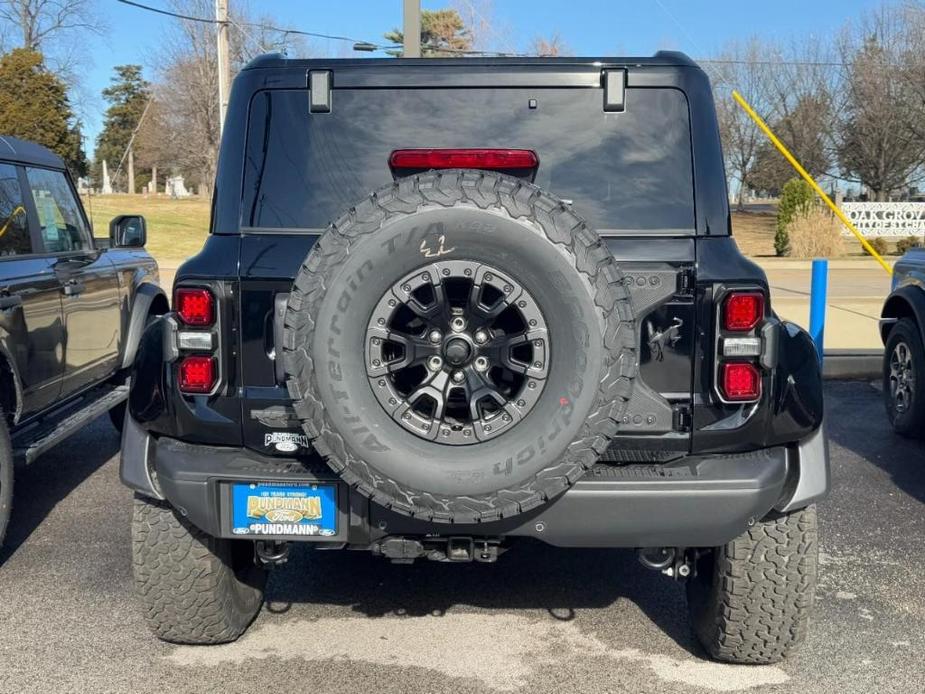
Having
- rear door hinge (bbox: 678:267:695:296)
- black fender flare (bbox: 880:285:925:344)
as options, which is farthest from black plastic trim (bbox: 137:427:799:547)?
black fender flare (bbox: 880:285:925:344)

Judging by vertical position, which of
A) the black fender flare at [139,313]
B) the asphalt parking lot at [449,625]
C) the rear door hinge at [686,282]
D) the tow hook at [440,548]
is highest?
the rear door hinge at [686,282]

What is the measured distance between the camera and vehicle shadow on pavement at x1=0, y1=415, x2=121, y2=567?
193 inches

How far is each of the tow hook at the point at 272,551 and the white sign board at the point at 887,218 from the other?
48.0ft

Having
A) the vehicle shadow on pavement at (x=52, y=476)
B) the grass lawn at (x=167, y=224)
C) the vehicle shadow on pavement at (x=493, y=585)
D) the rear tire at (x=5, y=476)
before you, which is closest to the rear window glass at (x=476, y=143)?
the vehicle shadow on pavement at (x=493, y=585)

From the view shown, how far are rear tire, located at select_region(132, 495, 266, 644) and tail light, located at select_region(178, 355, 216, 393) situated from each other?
51 cm

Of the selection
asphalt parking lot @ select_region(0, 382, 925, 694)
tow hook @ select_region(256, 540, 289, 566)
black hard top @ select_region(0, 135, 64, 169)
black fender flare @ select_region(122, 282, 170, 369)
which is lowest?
asphalt parking lot @ select_region(0, 382, 925, 694)

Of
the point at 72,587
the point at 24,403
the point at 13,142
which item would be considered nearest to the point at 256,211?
the point at 72,587

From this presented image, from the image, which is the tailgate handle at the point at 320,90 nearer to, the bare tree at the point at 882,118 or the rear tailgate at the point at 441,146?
the rear tailgate at the point at 441,146

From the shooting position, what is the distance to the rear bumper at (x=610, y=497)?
2885 millimetres

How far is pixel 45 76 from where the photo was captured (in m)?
31.8

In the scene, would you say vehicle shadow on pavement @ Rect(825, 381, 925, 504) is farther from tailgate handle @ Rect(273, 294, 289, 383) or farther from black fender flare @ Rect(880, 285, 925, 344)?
tailgate handle @ Rect(273, 294, 289, 383)

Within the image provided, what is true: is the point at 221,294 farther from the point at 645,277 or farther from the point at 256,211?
the point at 645,277

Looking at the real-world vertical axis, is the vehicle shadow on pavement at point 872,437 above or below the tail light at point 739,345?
below

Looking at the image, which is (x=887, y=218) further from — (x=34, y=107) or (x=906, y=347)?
(x=34, y=107)
